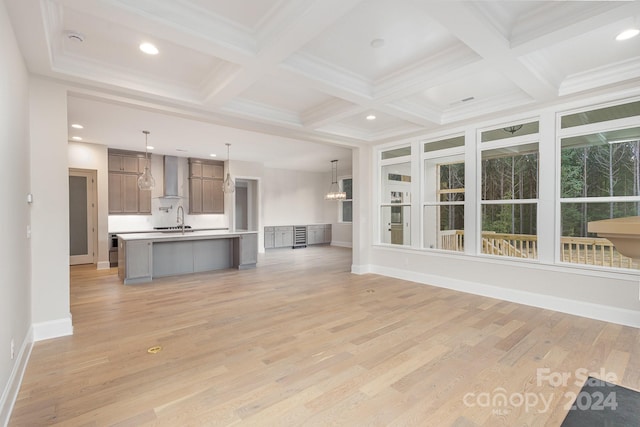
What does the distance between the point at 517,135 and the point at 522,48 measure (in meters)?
2.03

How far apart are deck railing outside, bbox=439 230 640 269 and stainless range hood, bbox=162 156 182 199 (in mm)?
6684

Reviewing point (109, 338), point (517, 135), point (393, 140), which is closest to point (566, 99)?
point (517, 135)

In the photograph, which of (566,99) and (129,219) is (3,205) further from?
(129,219)

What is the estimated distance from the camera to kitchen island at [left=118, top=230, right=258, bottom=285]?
5453mm

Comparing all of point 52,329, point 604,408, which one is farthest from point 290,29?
point 52,329

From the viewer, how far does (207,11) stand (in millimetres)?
2400

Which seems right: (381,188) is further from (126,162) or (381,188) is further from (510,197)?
(126,162)

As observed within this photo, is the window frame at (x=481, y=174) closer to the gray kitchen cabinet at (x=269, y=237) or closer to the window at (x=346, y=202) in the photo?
the window at (x=346, y=202)

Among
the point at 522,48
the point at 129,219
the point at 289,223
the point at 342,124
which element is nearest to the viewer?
the point at 522,48

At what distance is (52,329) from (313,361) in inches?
106

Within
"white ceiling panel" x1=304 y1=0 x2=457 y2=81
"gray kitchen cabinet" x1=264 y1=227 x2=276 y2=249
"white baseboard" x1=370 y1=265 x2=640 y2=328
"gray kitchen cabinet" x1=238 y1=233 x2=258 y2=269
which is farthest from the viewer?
"gray kitchen cabinet" x1=264 y1=227 x2=276 y2=249

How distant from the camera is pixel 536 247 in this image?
13.8ft

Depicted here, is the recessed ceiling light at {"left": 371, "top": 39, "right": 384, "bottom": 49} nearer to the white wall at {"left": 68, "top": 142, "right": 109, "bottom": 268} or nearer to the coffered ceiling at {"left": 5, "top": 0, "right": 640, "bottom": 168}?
the coffered ceiling at {"left": 5, "top": 0, "right": 640, "bottom": 168}

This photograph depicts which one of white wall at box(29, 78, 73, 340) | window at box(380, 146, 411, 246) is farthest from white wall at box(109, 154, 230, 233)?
window at box(380, 146, 411, 246)
